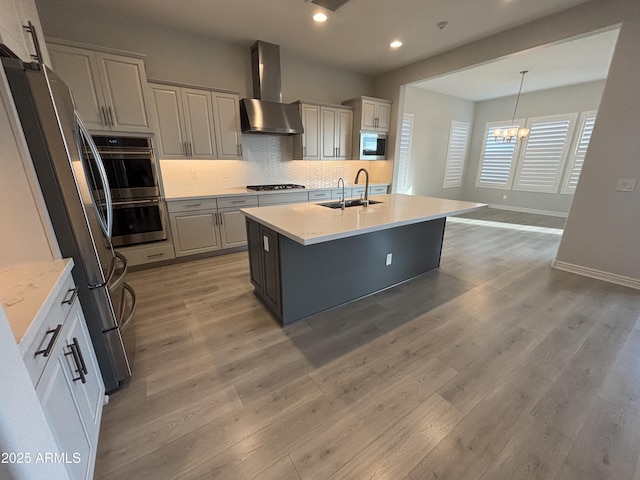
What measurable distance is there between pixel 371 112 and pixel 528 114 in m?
4.54

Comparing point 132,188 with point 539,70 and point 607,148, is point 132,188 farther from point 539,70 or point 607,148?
point 539,70

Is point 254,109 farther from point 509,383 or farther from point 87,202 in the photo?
point 509,383

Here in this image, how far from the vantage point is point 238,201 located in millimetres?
3688

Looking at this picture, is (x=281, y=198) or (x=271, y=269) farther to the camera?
(x=281, y=198)

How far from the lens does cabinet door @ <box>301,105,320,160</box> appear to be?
4.17 meters

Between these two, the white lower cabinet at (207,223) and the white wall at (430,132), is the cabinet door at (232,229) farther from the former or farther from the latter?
the white wall at (430,132)

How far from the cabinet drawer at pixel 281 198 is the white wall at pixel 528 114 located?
19.6ft

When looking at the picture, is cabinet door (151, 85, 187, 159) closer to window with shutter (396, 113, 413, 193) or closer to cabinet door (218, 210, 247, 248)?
cabinet door (218, 210, 247, 248)

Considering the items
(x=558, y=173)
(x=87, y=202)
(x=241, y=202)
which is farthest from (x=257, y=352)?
(x=558, y=173)

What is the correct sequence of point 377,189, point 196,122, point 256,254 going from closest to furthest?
1. point 256,254
2. point 196,122
3. point 377,189

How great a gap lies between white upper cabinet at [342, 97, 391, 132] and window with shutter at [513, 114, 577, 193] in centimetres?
418

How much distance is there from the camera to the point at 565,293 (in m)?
2.75

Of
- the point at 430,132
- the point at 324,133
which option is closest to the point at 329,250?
the point at 324,133

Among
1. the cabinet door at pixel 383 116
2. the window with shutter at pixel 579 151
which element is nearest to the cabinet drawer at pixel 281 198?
the cabinet door at pixel 383 116
